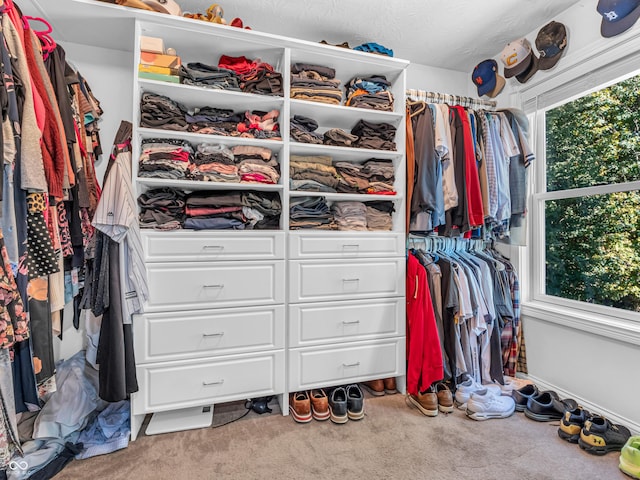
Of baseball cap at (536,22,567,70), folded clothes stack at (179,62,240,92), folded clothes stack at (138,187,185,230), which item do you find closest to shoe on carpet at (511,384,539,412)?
baseball cap at (536,22,567,70)

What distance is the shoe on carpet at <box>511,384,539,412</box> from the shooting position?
6.28 feet

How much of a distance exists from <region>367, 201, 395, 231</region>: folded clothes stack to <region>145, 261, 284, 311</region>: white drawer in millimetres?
701

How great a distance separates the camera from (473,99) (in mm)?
2457

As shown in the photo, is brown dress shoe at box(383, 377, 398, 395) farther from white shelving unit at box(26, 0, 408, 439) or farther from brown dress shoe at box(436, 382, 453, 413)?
brown dress shoe at box(436, 382, 453, 413)

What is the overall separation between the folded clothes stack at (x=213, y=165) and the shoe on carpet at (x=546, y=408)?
7.12ft

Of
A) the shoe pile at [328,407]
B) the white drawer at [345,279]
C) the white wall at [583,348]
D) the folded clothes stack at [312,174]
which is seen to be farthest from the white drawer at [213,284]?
the white wall at [583,348]

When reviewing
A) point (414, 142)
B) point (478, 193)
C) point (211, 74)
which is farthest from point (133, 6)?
point (478, 193)

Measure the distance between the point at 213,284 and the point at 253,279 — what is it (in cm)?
22

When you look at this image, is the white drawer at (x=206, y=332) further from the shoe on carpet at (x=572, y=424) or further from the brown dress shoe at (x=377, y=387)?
the shoe on carpet at (x=572, y=424)

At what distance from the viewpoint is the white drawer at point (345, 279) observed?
6.14 ft

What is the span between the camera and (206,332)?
1.72 m

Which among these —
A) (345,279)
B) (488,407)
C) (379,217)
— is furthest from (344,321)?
(488,407)

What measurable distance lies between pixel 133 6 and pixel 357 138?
1407 millimetres

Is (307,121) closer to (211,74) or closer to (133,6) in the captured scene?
(211,74)
